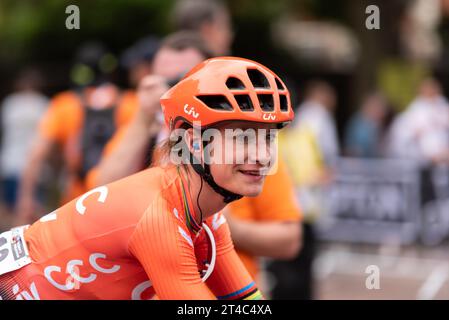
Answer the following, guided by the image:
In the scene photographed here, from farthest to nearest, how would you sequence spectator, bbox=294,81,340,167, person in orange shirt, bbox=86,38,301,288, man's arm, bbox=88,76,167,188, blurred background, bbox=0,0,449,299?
spectator, bbox=294,81,340,167, blurred background, bbox=0,0,449,299, person in orange shirt, bbox=86,38,301,288, man's arm, bbox=88,76,167,188

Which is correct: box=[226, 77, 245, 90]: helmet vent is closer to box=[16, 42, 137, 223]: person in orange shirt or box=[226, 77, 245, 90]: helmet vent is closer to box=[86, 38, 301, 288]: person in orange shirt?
box=[86, 38, 301, 288]: person in orange shirt

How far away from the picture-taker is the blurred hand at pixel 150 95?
173 inches

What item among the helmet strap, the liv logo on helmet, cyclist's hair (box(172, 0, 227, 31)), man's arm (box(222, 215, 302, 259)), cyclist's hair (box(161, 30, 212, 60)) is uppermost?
cyclist's hair (box(172, 0, 227, 31))

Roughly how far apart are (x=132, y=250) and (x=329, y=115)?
549 inches

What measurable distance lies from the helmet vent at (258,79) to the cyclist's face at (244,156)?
16 cm

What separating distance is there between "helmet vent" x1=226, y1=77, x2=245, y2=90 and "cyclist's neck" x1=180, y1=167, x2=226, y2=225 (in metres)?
0.35

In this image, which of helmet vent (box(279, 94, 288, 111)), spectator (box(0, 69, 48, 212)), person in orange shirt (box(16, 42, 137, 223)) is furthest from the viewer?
spectator (box(0, 69, 48, 212))

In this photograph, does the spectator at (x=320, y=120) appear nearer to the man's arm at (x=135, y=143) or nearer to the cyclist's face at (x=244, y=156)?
the man's arm at (x=135, y=143)

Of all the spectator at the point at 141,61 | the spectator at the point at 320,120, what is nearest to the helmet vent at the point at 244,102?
the spectator at the point at 141,61

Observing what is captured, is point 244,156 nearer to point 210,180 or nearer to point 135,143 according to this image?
point 210,180

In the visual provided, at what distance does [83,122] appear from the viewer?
6508 millimetres

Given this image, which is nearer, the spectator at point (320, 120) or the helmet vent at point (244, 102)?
the helmet vent at point (244, 102)

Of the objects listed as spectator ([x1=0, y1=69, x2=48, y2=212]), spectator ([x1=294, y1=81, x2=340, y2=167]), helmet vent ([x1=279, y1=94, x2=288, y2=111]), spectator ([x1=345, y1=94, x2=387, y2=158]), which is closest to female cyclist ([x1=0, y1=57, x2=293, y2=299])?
helmet vent ([x1=279, y1=94, x2=288, y2=111])

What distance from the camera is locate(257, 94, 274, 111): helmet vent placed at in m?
3.07
